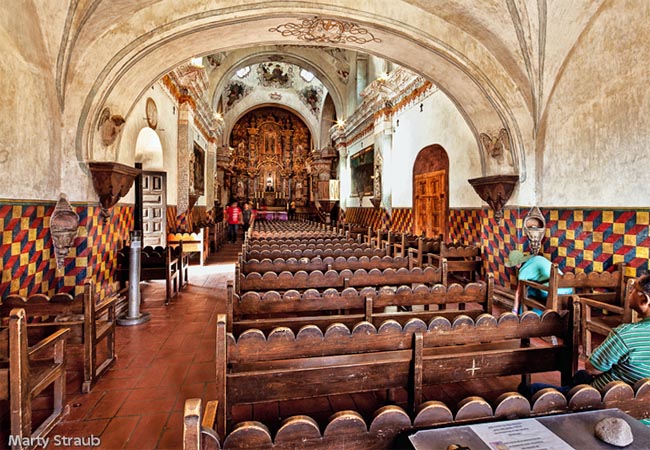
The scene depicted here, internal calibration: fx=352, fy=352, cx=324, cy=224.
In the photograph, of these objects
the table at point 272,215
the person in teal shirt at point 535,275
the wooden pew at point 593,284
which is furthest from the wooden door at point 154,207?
the table at point 272,215

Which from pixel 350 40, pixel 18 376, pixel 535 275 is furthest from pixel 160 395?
pixel 350 40

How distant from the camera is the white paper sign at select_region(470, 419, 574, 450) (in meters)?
1.17

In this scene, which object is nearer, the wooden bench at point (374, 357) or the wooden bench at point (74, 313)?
the wooden bench at point (374, 357)

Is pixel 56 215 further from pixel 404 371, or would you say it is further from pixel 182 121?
pixel 182 121

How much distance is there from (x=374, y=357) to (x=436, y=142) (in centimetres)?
743

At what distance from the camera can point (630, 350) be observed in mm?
1691

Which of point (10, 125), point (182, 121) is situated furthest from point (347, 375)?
point (182, 121)

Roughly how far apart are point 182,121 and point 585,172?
9.10 m

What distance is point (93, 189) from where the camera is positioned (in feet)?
15.0

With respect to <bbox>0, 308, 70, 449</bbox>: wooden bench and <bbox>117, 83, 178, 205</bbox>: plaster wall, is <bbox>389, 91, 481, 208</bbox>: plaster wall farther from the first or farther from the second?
<bbox>0, 308, 70, 449</bbox>: wooden bench

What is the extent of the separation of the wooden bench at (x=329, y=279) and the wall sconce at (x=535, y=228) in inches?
93.0

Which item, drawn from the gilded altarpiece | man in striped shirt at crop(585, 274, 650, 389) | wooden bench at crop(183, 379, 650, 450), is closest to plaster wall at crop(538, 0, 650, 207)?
man in striped shirt at crop(585, 274, 650, 389)

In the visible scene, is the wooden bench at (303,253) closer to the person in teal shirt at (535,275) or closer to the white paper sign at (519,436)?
the person in teal shirt at (535,275)

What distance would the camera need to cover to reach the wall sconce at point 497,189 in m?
5.60
